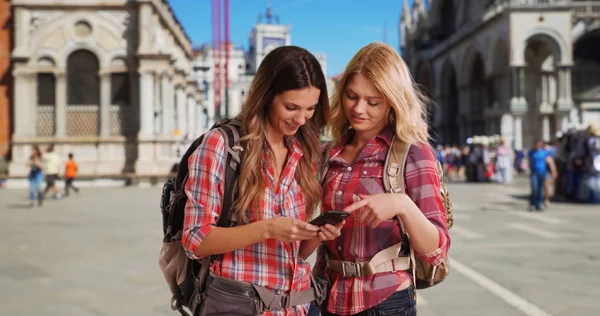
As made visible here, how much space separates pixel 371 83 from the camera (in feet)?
8.43

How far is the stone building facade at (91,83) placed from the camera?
2717cm

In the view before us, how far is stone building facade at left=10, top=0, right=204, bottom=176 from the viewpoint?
27.2m

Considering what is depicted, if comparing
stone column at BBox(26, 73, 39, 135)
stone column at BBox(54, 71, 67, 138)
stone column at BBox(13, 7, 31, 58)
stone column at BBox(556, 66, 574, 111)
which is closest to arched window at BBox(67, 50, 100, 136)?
stone column at BBox(54, 71, 67, 138)

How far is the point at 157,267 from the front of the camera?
8.13m

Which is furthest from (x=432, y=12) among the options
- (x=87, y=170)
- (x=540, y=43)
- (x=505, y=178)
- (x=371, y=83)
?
(x=371, y=83)

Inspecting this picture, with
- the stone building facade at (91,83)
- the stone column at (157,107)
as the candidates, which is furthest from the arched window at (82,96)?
the stone column at (157,107)

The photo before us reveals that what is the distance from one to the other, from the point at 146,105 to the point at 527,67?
964 inches

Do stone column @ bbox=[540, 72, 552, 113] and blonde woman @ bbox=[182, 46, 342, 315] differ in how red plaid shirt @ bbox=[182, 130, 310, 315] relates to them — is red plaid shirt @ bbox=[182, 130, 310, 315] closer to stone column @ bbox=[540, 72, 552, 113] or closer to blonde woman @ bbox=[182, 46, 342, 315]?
blonde woman @ bbox=[182, 46, 342, 315]

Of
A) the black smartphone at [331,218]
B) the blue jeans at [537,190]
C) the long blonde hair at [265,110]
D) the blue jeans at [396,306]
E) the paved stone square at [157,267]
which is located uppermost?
the long blonde hair at [265,110]

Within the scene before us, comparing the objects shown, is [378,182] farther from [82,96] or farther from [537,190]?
[82,96]

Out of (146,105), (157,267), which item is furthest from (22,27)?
(157,267)

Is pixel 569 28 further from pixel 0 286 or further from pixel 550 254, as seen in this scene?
pixel 0 286

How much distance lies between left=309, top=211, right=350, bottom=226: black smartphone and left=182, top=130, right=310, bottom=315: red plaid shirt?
308 millimetres

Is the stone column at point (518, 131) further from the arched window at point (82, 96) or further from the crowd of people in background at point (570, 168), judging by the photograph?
the arched window at point (82, 96)
